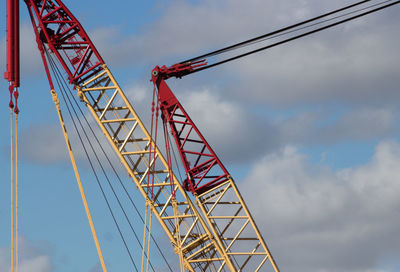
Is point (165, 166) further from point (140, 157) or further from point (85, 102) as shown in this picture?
point (85, 102)

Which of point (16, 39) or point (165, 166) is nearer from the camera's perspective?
point (16, 39)

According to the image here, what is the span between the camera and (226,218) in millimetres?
102250

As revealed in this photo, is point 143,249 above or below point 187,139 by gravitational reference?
below

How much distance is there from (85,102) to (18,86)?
23631 millimetres

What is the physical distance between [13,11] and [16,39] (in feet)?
11.7

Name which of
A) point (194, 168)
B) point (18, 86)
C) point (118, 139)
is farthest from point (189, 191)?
point (18, 86)

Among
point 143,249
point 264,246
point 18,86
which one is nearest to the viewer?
point 18,86

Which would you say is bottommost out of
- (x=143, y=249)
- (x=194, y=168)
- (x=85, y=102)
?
(x=143, y=249)

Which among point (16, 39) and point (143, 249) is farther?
point (143, 249)

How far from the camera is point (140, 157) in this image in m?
102

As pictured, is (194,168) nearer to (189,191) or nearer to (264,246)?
(189,191)

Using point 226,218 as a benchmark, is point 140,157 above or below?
above

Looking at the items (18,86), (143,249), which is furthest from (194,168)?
(18,86)

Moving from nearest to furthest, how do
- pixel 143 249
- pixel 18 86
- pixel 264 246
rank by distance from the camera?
A: pixel 18 86, pixel 143 249, pixel 264 246
